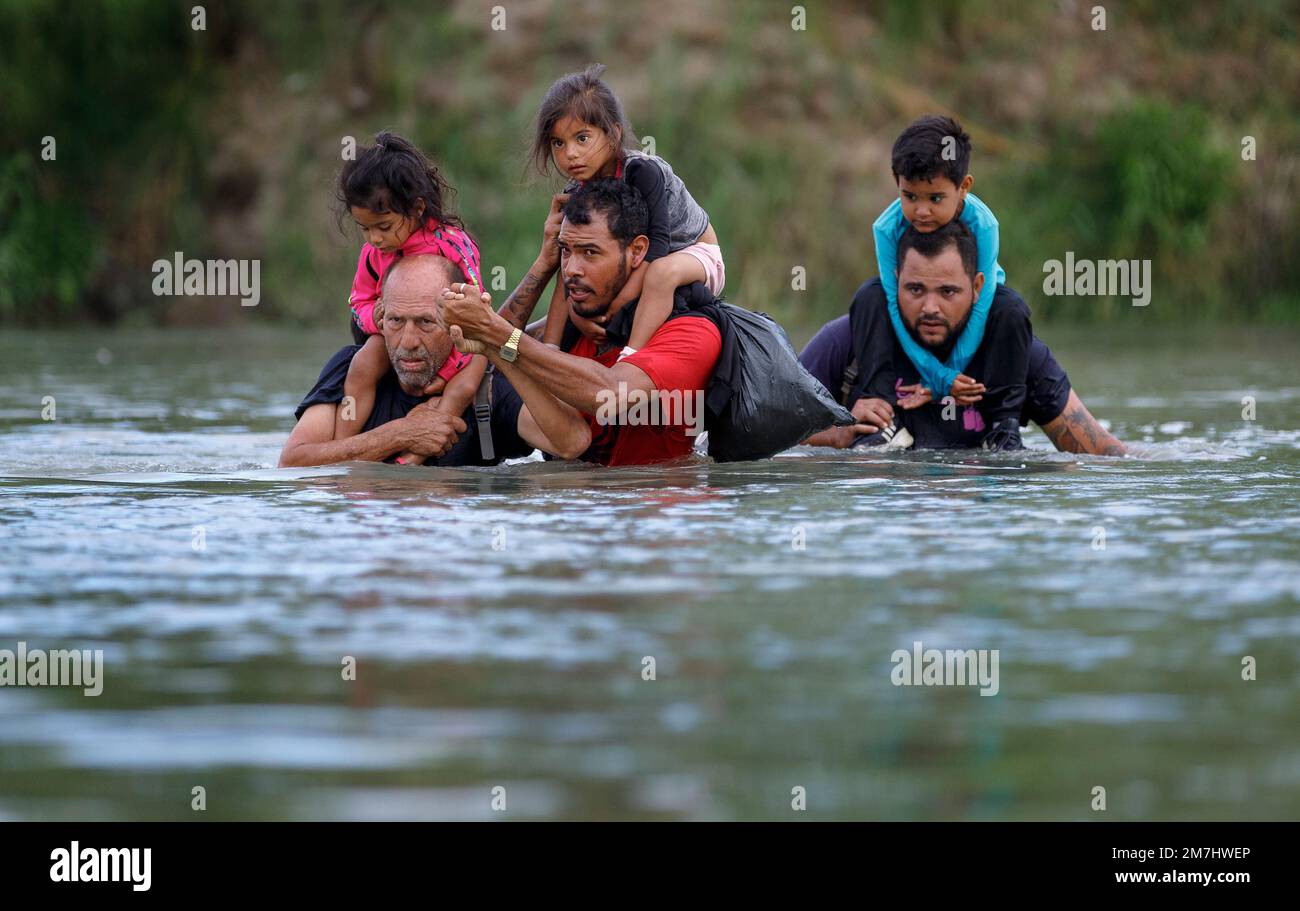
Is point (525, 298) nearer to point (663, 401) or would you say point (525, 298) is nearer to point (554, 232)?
point (554, 232)

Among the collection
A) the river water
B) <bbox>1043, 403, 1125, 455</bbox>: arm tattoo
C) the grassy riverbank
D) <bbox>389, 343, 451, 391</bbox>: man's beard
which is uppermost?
the grassy riverbank

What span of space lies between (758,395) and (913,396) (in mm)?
1186

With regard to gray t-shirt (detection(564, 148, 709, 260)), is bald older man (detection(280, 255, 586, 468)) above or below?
below

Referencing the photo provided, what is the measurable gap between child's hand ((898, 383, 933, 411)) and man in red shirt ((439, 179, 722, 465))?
1.19m

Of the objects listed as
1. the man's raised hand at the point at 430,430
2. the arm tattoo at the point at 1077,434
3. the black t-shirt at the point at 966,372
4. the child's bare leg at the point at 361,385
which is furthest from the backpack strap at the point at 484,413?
the arm tattoo at the point at 1077,434

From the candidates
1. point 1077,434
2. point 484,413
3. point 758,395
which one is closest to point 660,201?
point 758,395

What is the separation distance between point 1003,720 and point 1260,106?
904 inches

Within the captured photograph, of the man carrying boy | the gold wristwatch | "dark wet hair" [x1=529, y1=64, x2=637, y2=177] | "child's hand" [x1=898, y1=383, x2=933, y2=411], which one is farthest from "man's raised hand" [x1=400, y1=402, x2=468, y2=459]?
"child's hand" [x1=898, y1=383, x2=933, y2=411]

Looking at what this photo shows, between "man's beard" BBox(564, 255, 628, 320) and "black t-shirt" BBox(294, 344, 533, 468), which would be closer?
"man's beard" BBox(564, 255, 628, 320)

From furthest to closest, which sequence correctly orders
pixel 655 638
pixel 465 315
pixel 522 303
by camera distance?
pixel 522 303 < pixel 465 315 < pixel 655 638

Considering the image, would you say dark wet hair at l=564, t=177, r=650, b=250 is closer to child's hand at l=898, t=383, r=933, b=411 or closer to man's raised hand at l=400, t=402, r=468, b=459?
man's raised hand at l=400, t=402, r=468, b=459

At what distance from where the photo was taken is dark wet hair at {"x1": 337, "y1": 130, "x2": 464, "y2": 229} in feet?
27.4

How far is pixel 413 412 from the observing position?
8.66 m

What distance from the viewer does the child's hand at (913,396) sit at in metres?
9.45
